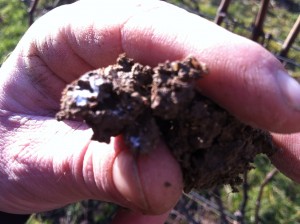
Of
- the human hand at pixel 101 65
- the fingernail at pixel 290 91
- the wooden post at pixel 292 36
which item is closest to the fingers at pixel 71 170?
the human hand at pixel 101 65

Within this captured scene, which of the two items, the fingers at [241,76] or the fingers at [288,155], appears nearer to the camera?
the fingers at [241,76]

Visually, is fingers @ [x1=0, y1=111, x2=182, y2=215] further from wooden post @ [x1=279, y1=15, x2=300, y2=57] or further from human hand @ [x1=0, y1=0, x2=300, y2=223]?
wooden post @ [x1=279, y1=15, x2=300, y2=57]

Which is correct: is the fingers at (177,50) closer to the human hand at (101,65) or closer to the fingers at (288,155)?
the human hand at (101,65)

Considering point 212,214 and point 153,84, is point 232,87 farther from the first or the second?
point 212,214

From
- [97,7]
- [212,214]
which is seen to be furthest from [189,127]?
[212,214]

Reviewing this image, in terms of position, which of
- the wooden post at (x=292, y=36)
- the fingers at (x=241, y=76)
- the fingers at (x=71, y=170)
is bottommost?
the fingers at (x=71, y=170)
